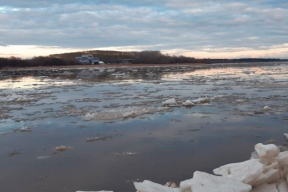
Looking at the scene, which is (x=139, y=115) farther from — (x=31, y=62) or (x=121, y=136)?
(x=31, y=62)

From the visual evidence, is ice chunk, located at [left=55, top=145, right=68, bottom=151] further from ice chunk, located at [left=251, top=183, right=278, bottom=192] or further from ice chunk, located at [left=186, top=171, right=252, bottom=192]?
ice chunk, located at [left=251, top=183, right=278, bottom=192]

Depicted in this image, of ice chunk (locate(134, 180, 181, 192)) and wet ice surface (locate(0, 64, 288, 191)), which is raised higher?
ice chunk (locate(134, 180, 181, 192))

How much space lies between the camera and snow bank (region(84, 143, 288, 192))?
3.29 m

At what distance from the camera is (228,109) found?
371 inches

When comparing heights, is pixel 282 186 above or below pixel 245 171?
below

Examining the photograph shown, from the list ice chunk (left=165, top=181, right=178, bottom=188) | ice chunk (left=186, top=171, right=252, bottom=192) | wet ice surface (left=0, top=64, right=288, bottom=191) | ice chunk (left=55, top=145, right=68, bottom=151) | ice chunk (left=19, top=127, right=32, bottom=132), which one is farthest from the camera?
ice chunk (left=19, top=127, right=32, bottom=132)

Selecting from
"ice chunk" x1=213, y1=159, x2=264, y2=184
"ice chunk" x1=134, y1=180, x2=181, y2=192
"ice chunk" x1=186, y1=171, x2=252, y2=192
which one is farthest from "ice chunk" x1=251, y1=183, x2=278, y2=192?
"ice chunk" x1=134, y1=180, x2=181, y2=192

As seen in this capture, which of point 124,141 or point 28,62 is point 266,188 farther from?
point 28,62

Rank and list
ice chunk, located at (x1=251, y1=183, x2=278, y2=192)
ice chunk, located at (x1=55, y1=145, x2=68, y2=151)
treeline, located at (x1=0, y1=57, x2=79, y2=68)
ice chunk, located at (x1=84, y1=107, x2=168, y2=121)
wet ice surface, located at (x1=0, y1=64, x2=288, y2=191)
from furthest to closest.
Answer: treeline, located at (x1=0, y1=57, x2=79, y2=68), ice chunk, located at (x1=84, y1=107, x2=168, y2=121), ice chunk, located at (x1=55, y1=145, x2=68, y2=151), wet ice surface, located at (x1=0, y1=64, x2=288, y2=191), ice chunk, located at (x1=251, y1=183, x2=278, y2=192)

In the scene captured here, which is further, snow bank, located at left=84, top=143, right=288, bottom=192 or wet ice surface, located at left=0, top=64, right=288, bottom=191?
wet ice surface, located at left=0, top=64, right=288, bottom=191

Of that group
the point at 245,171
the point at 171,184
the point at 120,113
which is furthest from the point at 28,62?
the point at 245,171

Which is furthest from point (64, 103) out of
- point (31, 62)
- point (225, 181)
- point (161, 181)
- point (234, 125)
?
point (31, 62)

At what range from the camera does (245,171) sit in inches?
143

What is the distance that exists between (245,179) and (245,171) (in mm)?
180
